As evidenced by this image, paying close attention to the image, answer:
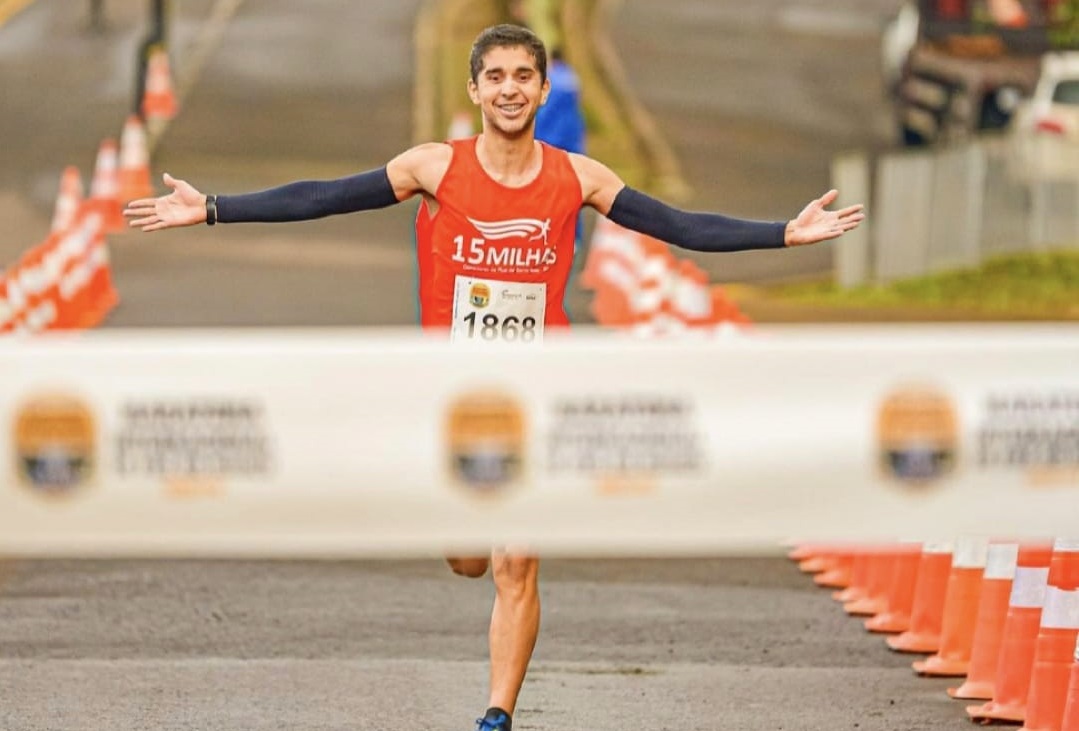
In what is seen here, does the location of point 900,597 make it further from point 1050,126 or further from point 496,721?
point 1050,126

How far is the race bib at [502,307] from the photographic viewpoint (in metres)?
7.82

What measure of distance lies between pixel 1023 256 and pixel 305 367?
22162 mm

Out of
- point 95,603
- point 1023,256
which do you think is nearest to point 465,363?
point 95,603

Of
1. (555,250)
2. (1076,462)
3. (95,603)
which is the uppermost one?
(555,250)

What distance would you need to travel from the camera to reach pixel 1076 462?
5.68 metres

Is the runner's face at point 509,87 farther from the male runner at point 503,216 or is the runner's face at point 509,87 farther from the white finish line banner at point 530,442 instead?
the white finish line banner at point 530,442

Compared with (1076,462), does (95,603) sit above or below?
below

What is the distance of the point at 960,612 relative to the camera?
9.73 metres

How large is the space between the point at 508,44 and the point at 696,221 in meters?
0.70

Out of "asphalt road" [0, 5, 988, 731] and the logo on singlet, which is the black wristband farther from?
"asphalt road" [0, 5, 988, 731]

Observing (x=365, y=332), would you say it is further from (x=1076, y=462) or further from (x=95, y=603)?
(x=1076, y=462)

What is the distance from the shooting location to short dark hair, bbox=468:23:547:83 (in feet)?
25.6

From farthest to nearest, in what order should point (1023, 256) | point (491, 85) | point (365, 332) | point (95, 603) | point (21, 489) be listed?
point (1023, 256) < point (365, 332) < point (95, 603) < point (491, 85) < point (21, 489)

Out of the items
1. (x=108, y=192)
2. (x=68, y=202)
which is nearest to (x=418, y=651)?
(x=68, y=202)
